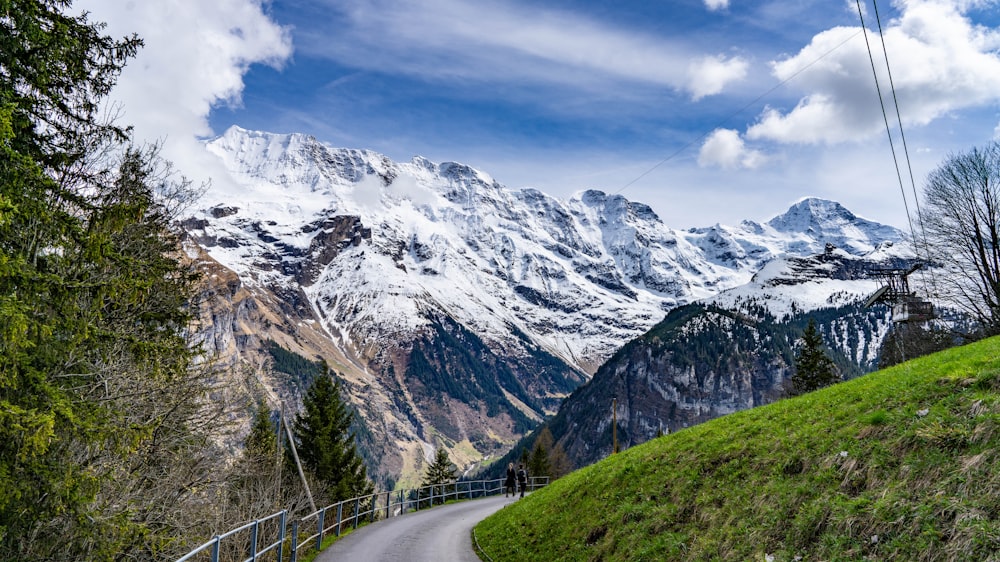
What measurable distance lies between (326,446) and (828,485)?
40803mm

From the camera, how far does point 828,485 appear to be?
10.1 metres

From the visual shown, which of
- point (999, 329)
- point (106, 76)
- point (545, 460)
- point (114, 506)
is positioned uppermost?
point (106, 76)

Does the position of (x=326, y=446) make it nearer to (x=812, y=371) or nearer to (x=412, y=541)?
(x=412, y=541)

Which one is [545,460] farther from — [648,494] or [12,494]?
[12,494]

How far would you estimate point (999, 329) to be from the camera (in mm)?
27969

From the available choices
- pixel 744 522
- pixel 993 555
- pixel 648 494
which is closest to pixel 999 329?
pixel 648 494

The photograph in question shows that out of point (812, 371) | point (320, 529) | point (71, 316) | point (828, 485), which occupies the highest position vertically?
point (71, 316)

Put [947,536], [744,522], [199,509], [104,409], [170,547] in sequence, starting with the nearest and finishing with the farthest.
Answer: [947,536] < [744,522] < [104,409] < [170,547] < [199,509]

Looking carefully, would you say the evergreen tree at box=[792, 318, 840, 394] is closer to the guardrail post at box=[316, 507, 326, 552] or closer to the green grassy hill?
the green grassy hill

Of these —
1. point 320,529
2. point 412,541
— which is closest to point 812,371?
point 412,541

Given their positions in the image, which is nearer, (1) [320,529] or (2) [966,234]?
(1) [320,529]

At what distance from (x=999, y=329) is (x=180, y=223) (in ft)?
110

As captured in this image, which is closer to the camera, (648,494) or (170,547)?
(648,494)

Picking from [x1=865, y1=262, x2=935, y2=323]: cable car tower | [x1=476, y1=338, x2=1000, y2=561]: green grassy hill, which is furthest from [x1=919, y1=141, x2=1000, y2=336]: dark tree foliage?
[x1=476, y1=338, x2=1000, y2=561]: green grassy hill
